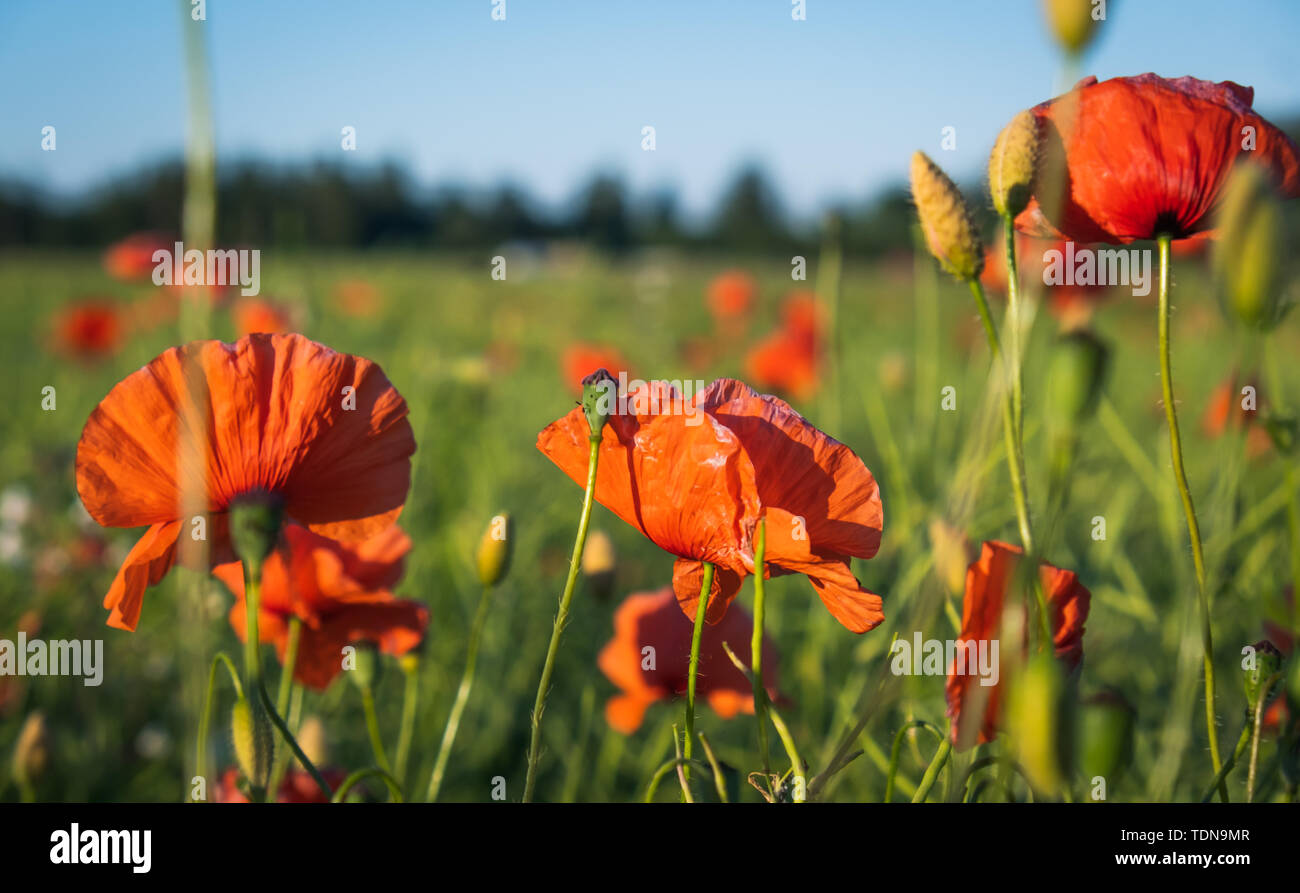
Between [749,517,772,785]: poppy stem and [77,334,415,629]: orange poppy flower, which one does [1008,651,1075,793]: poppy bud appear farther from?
[77,334,415,629]: orange poppy flower

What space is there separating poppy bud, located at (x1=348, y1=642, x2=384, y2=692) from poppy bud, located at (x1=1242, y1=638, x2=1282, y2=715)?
56 centimetres

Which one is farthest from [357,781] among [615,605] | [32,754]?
[615,605]

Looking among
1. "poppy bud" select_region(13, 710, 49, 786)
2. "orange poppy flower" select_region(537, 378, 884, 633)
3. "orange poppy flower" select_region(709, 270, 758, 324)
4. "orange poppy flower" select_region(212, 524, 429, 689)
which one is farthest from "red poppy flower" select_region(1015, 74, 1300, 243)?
"orange poppy flower" select_region(709, 270, 758, 324)

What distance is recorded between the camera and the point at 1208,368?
397 cm

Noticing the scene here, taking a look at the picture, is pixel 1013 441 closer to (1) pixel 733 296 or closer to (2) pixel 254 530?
(2) pixel 254 530

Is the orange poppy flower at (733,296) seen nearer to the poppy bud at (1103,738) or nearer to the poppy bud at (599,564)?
the poppy bud at (599,564)

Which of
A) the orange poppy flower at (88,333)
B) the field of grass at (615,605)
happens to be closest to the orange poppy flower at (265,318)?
the field of grass at (615,605)

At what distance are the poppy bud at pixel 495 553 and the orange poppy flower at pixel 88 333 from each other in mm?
2741

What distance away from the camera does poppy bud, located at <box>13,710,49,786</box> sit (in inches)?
28.8

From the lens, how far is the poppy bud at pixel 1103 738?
1.24 feet

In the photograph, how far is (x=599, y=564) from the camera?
94 centimetres
